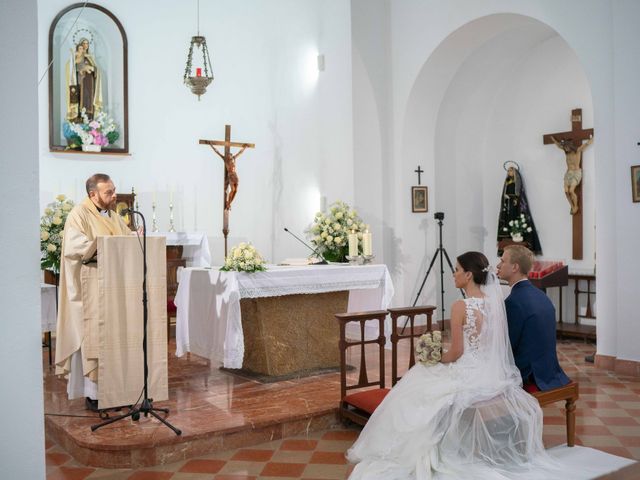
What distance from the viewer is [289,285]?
20.8 ft

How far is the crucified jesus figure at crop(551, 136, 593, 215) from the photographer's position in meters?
9.38

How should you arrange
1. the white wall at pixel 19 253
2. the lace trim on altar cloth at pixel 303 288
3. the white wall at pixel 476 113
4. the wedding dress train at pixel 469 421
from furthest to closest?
the white wall at pixel 476 113 < the lace trim on altar cloth at pixel 303 288 < the wedding dress train at pixel 469 421 < the white wall at pixel 19 253

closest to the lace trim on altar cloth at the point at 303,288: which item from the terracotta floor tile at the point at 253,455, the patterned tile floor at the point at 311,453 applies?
the patterned tile floor at the point at 311,453

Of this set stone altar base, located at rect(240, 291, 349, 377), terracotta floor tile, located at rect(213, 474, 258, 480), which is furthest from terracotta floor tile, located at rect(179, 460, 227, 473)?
stone altar base, located at rect(240, 291, 349, 377)

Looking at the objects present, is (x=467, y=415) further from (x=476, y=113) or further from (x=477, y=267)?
(x=476, y=113)

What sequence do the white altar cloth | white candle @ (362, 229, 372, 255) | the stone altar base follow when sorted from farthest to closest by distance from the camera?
the white altar cloth < white candle @ (362, 229, 372, 255) < the stone altar base

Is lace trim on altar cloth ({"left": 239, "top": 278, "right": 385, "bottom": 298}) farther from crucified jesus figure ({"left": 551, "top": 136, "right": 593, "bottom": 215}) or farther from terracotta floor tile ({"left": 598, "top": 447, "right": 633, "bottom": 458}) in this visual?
crucified jesus figure ({"left": 551, "top": 136, "right": 593, "bottom": 215})

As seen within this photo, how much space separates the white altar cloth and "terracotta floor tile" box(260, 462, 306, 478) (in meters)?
4.97

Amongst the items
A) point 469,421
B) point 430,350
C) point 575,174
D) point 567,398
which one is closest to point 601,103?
point 575,174

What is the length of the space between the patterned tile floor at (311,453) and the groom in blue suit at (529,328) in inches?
27.4

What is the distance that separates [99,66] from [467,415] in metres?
7.30

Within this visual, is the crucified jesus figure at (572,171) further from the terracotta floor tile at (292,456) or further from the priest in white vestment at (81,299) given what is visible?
the priest in white vestment at (81,299)

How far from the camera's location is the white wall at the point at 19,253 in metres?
2.47

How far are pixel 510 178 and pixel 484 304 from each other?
6448 mm
